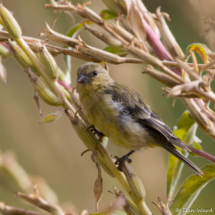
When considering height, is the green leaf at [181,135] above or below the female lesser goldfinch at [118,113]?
below

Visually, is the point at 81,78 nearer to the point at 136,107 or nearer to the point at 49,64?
the point at 136,107

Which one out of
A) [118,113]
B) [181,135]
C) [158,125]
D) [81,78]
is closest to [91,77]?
[81,78]

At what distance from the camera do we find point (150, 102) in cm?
249

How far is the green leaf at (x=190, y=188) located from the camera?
1.14m

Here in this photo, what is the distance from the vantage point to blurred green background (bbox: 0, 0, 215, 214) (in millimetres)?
2430

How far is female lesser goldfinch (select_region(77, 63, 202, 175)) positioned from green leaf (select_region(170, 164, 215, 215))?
438 millimetres

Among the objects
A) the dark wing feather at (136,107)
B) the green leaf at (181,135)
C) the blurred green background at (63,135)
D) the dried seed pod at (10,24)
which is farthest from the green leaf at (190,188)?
the blurred green background at (63,135)

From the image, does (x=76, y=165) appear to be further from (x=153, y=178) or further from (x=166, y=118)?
(x=166, y=118)

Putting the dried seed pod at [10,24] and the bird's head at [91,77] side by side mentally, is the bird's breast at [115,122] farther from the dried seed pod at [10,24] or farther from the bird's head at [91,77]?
the dried seed pod at [10,24]

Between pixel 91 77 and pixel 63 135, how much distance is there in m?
0.89

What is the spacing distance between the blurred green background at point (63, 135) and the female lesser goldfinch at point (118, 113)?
493 millimetres

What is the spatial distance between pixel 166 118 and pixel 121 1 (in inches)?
57.9

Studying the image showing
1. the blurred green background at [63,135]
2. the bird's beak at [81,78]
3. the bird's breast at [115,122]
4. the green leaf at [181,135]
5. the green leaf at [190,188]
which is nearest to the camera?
the green leaf at [190,188]

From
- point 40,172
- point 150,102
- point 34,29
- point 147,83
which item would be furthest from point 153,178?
point 34,29
